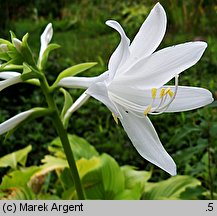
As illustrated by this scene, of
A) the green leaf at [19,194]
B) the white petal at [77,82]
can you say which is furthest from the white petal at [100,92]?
the green leaf at [19,194]

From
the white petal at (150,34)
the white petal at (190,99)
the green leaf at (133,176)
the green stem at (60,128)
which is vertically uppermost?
the white petal at (150,34)

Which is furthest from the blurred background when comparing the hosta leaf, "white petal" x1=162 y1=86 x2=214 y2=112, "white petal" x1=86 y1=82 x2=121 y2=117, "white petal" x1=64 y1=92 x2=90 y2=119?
the hosta leaf

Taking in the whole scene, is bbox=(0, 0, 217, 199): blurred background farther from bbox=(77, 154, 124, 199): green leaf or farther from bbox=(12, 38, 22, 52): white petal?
bbox=(12, 38, 22, 52): white petal

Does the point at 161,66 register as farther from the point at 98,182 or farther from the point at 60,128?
the point at 98,182

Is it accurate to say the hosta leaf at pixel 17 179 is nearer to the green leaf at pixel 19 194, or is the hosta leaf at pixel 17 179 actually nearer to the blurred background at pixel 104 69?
the green leaf at pixel 19 194

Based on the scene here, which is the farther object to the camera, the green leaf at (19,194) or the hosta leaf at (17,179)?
the hosta leaf at (17,179)

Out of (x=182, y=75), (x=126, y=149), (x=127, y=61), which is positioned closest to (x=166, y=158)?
(x=127, y=61)
